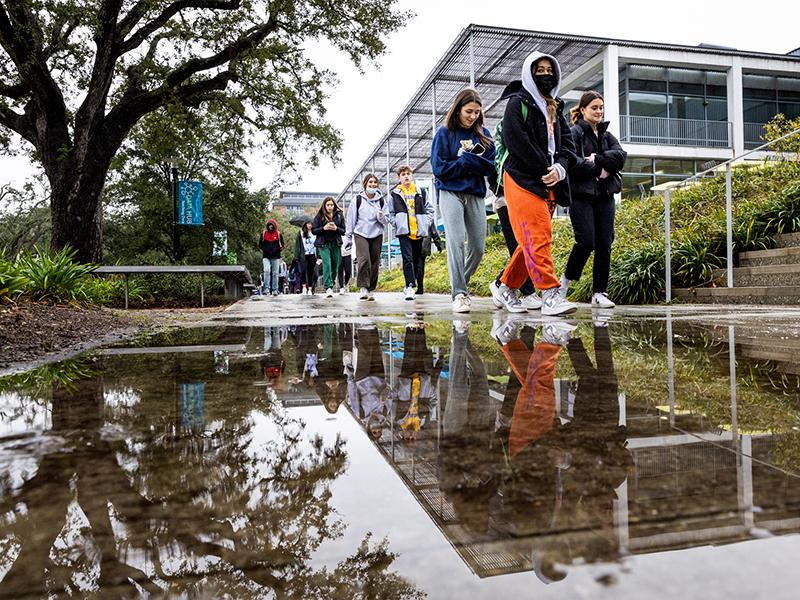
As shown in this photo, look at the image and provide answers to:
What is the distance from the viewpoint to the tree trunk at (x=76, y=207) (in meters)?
11.4

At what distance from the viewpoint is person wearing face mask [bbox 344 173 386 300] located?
9.23 meters

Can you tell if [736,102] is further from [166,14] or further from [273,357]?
[273,357]

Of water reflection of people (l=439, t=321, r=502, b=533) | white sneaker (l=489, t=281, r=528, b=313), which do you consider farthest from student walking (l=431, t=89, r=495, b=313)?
water reflection of people (l=439, t=321, r=502, b=533)

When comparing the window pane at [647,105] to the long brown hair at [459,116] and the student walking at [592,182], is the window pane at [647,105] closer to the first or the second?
the student walking at [592,182]

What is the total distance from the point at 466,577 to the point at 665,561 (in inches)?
9.1

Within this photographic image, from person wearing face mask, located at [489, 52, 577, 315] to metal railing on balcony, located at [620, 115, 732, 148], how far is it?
873 inches

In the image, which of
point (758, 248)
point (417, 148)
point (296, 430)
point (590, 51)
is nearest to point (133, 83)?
point (758, 248)

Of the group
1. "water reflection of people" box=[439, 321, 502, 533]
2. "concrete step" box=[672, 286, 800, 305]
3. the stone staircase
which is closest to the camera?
"water reflection of people" box=[439, 321, 502, 533]

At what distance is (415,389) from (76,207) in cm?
1191

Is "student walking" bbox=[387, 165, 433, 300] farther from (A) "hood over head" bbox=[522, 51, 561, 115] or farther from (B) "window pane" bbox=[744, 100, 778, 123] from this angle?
(B) "window pane" bbox=[744, 100, 778, 123]

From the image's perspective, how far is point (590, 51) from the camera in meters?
22.8

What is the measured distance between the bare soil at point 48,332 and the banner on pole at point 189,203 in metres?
11.1

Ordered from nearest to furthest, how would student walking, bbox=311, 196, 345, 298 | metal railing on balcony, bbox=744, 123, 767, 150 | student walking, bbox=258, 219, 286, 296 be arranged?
student walking, bbox=311, 196, 345, 298
student walking, bbox=258, 219, 286, 296
metal railing on balcony, bbox=744, 123, 767, 150

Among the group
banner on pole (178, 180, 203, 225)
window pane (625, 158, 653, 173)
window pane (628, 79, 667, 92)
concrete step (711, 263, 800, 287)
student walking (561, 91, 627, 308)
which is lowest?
concrete step (711, 263, 800, 287)
